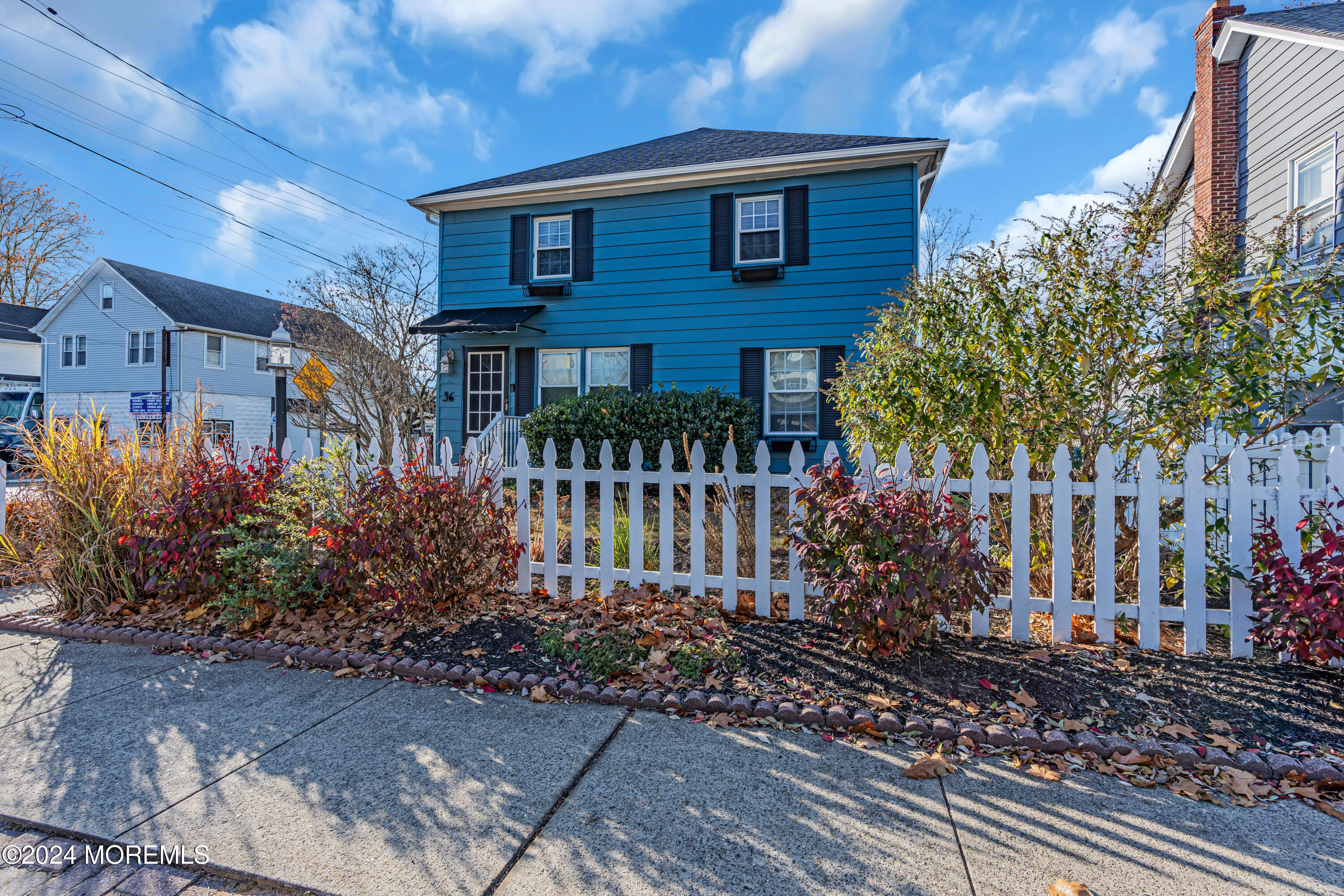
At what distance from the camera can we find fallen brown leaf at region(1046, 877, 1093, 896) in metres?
1.67

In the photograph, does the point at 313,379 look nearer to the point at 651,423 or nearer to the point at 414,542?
the point at 651,423

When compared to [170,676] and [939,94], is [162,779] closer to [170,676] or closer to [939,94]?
[170,676]

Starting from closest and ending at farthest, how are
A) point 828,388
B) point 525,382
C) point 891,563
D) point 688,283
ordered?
point 891,563 < point 828,388 < point 688,283 < point 525,382

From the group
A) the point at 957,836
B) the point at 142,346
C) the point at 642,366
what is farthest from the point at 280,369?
the point at 142,346

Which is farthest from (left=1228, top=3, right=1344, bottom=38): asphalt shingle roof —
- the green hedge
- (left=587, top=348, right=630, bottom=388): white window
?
(left=587, top=348, right=630, bottom=388): white window

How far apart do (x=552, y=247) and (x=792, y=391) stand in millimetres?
5284

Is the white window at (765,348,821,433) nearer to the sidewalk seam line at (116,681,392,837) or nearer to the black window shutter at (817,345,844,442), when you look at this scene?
the black window shutter at (817,345,844,442)

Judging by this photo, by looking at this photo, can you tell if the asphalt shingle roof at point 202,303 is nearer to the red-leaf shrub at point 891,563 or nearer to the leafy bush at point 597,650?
the leafy bush at point 597,650

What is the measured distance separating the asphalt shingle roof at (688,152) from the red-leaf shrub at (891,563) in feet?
28.6

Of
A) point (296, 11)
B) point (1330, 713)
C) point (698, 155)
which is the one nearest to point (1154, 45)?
point (698, 155)

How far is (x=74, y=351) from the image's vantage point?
80.5ft

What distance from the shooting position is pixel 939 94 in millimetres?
9922

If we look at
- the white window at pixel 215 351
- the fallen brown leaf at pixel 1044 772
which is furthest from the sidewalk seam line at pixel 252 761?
the white window at pixel 215 351

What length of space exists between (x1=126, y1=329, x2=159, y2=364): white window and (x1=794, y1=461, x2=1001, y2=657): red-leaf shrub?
28641 millimetres
